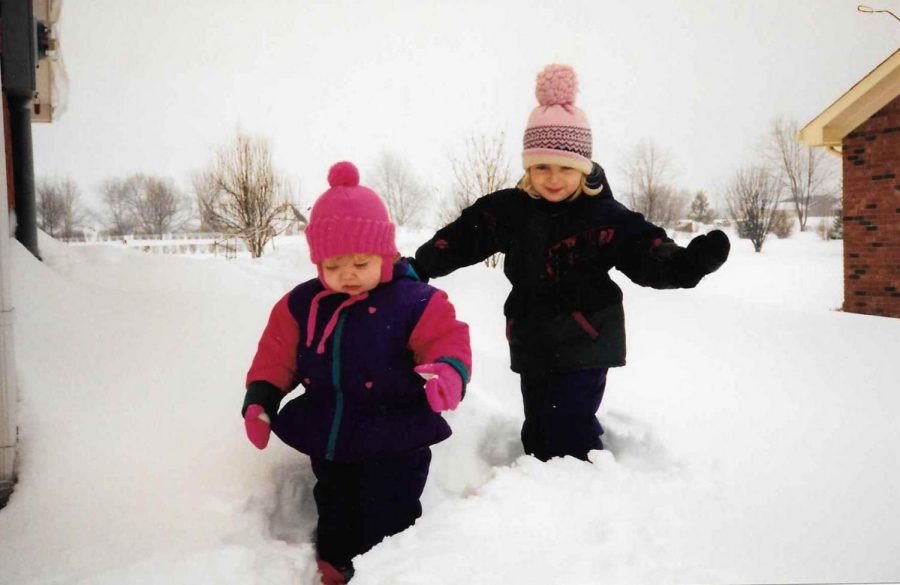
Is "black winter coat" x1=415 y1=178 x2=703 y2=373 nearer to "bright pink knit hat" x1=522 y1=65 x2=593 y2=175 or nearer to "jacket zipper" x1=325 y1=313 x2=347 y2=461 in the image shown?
"bright pink knit hat" x1=522 y1=65 x2=593 y2=175

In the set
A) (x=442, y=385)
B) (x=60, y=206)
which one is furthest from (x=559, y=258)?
(x=60, y=206)

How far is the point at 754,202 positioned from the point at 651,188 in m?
0.36

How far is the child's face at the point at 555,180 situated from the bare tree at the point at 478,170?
513 millimetres

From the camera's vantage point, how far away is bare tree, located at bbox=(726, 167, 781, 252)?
2.03 metres

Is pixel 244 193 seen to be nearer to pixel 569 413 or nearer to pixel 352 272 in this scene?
pixel 352 272

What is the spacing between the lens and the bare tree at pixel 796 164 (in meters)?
2.15

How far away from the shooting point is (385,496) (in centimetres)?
139

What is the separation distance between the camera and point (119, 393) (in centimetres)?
167

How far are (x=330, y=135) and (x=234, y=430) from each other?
3.08 ft

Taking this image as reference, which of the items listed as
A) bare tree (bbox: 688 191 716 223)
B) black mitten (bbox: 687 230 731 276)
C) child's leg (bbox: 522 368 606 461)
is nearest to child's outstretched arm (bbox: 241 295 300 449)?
child's leg (bbox: 522 368 606 461)

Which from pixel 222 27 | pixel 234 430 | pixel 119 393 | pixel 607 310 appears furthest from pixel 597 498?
pixel 222 27

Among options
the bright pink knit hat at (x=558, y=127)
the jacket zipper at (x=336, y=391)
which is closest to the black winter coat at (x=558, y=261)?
the bright pink knit hat at (x=558, y=127)

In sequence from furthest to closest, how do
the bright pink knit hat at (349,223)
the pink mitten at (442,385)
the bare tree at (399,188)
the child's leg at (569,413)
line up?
the bare tree at (399,188), the child's leg at (569,413), the bright pink knit hat at (349,223), the pink mitten at (442,385)

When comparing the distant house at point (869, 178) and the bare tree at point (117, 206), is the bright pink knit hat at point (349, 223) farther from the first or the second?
the distant house at point (869, 178)
